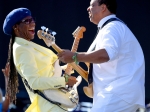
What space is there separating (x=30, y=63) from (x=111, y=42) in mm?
710

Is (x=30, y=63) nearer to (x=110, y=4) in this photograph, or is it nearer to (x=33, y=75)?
(x=33, y=75)

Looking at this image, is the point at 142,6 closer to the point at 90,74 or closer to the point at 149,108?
the point at 149,108

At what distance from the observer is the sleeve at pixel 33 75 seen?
3.96 m

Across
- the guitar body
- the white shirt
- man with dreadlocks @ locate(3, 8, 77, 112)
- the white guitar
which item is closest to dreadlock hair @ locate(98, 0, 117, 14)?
the white shirt

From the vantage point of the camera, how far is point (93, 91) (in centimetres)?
400

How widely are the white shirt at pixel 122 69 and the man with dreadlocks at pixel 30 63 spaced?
35 cm

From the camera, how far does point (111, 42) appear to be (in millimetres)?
3652

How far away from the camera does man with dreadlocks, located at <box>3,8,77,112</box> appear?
3.97 m

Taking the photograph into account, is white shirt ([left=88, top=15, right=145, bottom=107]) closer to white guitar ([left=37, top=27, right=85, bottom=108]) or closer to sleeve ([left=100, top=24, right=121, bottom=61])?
sleeve ([left=100, top=24, right=121, bottom=61])

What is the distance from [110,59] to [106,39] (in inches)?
6.1

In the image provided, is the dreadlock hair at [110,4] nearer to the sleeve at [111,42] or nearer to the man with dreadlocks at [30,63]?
the sleeve at [111,42]

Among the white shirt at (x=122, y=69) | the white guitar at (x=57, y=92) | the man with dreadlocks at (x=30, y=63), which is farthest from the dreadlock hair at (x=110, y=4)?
the man with dreadlocks at (x=30, y=63)

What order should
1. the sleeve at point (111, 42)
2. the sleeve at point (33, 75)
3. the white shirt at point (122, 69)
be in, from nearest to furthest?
1. the sleeve at point (111, 42)
2. the white shirt at point (122, 69)
3. the sleeve at point (33, 75)

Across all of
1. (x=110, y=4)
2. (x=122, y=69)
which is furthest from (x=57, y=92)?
(x=110, y=4)
